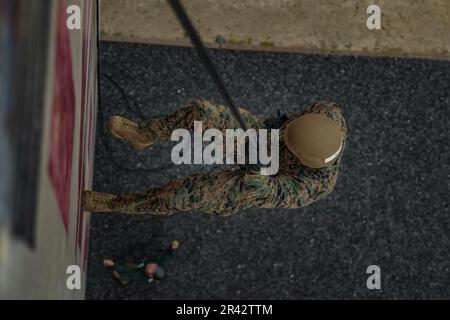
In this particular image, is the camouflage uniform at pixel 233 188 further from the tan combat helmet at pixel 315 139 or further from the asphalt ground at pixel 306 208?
the asphalt ground at pixel 306 208

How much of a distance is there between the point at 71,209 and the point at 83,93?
0.49 metres

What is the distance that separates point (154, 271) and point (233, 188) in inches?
41.0

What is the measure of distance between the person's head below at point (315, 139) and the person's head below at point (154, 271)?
1209mm

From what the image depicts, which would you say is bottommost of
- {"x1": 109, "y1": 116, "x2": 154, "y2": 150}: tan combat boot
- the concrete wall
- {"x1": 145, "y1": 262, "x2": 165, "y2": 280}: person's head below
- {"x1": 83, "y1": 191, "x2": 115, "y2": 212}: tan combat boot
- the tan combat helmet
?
{"x1": 145, "y1": 262, "x2": 165, "y2": 280}: person's head below

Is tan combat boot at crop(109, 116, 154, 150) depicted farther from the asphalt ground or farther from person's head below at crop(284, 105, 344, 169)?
person's head below at crop(284, 105, 344, 169)

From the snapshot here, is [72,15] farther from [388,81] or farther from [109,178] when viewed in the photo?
[388,81]

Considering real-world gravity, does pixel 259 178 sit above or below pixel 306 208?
below

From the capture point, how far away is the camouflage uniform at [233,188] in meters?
2.19

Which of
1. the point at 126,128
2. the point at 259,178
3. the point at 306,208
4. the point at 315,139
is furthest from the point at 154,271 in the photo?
the point at 315,139

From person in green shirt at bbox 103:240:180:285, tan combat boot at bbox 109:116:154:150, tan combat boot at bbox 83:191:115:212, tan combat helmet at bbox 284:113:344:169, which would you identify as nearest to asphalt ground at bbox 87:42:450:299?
person in green shirt at bbox 103:240:180:285

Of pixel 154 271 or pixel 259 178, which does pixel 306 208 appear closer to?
pixel 154 271

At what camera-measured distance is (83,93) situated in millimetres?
2115

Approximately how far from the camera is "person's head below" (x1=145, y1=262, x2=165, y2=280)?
3.04m

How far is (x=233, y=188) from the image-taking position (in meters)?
2.20
